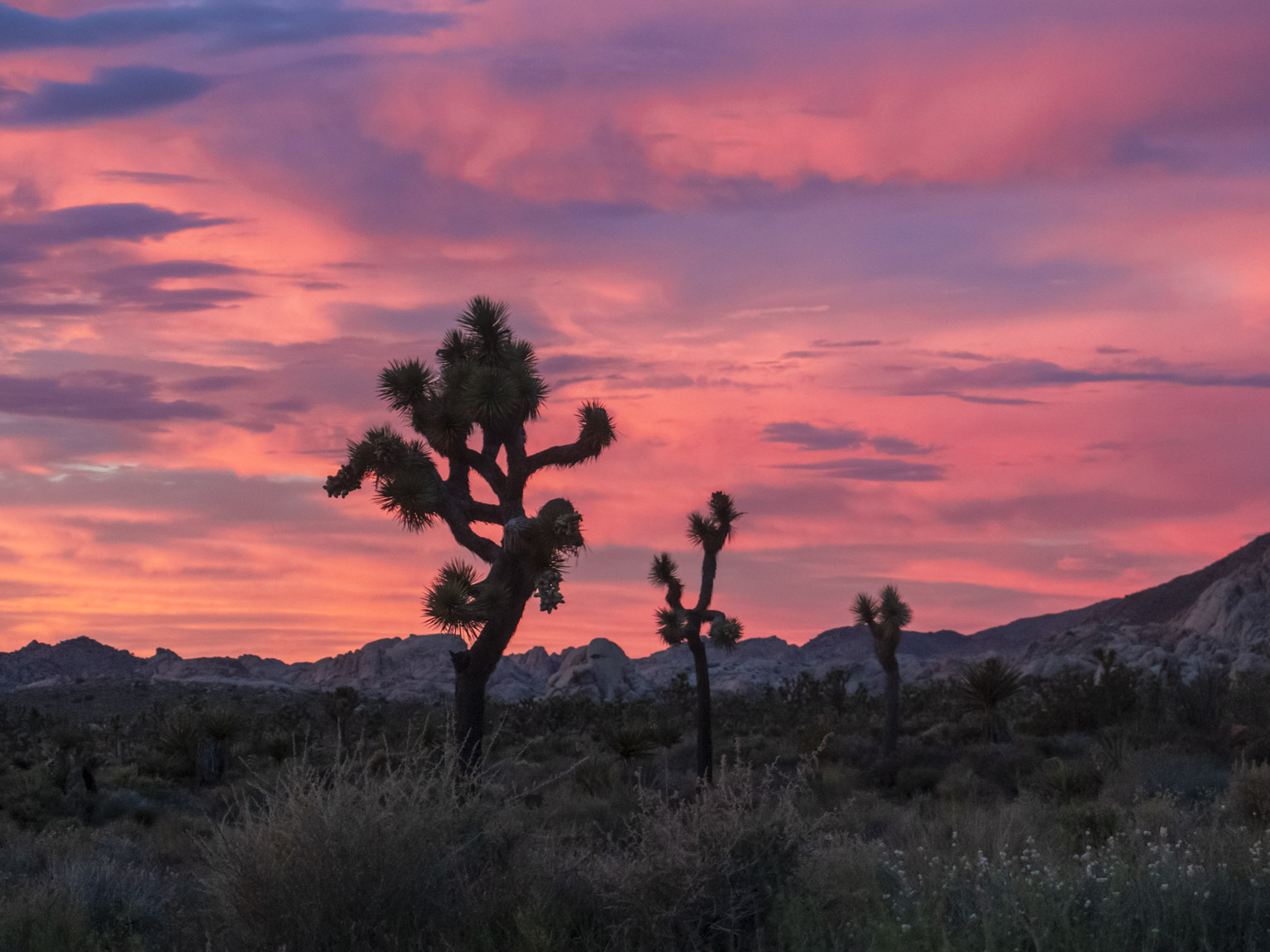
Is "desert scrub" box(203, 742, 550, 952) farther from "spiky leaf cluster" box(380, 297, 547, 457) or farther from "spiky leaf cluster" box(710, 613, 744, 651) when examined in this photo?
"spiky leaf cluster" box(710, 613, 744, 651)

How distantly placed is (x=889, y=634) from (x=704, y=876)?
73.2 ft

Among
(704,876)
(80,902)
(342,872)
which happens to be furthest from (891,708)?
(342,872)

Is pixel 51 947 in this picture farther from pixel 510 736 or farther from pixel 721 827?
pixel 510 736

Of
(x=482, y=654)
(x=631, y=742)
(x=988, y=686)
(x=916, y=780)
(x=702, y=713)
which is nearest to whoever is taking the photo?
(x=482, y=654)

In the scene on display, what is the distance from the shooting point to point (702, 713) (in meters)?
26.6

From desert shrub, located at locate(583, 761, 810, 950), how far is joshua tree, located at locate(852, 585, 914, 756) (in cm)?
2148

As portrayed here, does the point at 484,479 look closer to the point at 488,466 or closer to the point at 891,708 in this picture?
the point at 488,466


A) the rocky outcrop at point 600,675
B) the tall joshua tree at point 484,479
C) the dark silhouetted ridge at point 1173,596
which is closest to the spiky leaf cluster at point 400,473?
the tall joshua tree at point 484,479

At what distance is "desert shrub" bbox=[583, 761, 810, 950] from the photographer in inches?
368

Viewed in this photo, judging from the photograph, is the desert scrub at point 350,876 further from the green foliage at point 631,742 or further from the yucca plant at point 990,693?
the yucca plant at point 990,693

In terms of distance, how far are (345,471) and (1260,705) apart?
27.0 metres

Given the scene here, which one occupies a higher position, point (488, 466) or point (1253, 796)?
point (488, 466)

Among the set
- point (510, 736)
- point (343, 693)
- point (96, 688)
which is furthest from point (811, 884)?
point (96, 688)

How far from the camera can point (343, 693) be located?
151ft
